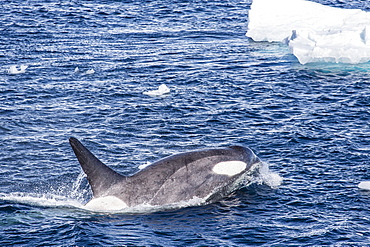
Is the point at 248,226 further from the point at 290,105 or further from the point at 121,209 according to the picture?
the point at 290,105

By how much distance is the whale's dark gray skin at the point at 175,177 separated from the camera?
48.1ft

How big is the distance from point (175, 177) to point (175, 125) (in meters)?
6.84

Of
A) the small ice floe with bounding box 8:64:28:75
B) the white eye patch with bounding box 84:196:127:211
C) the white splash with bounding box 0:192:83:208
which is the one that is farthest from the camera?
the small ice floe with bounding box 8:64:28:75

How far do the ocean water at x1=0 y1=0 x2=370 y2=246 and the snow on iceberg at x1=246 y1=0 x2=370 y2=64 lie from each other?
0.73m

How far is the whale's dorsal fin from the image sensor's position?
1427cm

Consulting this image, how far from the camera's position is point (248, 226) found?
557 inches

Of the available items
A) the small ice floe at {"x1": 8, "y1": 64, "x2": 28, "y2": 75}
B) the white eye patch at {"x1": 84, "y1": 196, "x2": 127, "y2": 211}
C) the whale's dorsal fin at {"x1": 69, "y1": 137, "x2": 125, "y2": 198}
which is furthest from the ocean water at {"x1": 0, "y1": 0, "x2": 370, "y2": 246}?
the whale's dorsal fin at {"x1": 69, "y1": 137, "x2": 125, "y2": 198}

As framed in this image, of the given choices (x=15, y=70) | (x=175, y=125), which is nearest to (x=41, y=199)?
(x=175, y=125)

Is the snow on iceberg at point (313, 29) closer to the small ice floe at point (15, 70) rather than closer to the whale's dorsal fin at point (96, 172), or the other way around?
the small ice floe at point (15, 70)

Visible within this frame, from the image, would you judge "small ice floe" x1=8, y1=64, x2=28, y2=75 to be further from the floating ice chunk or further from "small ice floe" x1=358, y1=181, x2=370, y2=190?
"small ice floe" x1=358, y1=181, x2=370, y2=190

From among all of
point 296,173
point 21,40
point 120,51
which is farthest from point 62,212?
point 21,40

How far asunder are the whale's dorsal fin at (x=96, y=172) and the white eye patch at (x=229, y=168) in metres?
2.56

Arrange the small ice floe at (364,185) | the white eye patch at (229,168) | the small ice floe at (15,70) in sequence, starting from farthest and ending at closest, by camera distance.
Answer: the small ice floe at (15,70)
the small ice floe at (364,185)
the white eye patch at (229,168)

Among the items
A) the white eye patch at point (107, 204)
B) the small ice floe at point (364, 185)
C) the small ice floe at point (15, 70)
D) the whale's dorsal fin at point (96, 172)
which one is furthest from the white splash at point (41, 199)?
the small ice floe at point (15, 70)
